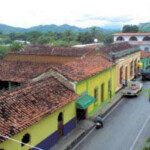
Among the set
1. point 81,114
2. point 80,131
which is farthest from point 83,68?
point 80,131

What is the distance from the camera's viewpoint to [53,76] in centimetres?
1688

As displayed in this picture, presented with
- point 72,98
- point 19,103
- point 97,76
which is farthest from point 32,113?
point 97,76

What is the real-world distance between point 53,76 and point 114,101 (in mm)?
7992

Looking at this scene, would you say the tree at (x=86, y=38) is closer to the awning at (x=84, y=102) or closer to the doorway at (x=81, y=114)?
the doorway at (x=81, y=114)

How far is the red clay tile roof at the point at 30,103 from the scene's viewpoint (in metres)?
11.2

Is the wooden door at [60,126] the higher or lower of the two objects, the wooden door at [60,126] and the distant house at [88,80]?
the lower

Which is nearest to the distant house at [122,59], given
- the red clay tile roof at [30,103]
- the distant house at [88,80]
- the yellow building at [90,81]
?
the yellow building at [90,81]

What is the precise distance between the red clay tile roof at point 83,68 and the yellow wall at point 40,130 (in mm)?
2318

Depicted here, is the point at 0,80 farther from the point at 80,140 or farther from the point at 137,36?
the point at 137,36

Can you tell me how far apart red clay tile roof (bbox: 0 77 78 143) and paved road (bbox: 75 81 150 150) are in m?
2.82

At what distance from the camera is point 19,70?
76.8ft

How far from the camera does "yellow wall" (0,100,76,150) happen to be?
11.1m

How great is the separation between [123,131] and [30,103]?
6.66m

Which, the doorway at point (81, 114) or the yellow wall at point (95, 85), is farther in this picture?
the doorway at point (81, 114)
